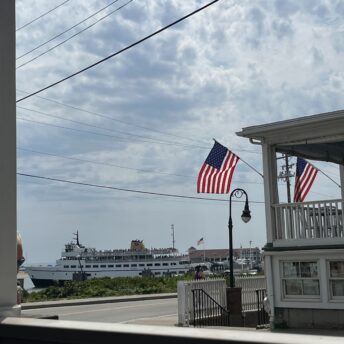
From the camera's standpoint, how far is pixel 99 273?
10338cm

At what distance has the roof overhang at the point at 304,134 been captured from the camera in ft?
48.3

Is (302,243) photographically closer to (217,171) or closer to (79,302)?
(217,171)

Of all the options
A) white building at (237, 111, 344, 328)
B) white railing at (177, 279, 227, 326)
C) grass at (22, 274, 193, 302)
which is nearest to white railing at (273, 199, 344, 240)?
white building at (237, 111, 344, 328)

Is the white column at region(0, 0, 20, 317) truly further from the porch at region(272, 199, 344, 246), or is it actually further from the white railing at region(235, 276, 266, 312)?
the white railing at region(235, 276, 266, 312)

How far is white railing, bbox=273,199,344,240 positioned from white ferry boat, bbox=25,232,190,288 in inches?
3419

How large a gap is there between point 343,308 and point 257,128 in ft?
16.9

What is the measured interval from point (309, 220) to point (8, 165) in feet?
40.1

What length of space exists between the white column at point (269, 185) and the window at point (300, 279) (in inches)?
37.6

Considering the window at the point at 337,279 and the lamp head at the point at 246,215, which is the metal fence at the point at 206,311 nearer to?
the lamp head at the point at 246,215

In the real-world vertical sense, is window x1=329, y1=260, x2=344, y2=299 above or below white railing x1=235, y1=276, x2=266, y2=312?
above

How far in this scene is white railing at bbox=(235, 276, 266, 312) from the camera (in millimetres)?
20952

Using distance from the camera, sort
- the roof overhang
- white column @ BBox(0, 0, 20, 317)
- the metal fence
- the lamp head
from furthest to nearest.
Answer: the lamp head, the metal fence, the roof overhang, white column @ BBox(0, 0, 20, 317)

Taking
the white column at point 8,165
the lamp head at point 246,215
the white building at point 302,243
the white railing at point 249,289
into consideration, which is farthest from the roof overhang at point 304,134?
the white column at point 8,165

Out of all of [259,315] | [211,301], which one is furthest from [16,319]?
[259,315]
